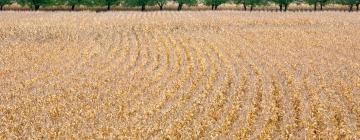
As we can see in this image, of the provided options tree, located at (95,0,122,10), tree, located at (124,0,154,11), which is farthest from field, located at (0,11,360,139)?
tree, located at (124,0,154,11)

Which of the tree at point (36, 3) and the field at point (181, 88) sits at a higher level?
the tree at point (36, 3)

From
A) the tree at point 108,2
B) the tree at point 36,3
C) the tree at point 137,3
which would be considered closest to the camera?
the tree at point 36,3

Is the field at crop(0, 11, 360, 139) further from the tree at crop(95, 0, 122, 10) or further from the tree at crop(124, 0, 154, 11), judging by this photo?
the tree at crop(124, 0, 154, 11)

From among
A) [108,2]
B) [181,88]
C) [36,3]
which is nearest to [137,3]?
[108,2]

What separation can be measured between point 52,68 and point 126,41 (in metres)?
10.7

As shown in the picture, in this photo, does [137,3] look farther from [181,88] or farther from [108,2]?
[181,88]

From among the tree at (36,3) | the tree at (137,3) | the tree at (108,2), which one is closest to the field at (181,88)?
the tree at (36,3)

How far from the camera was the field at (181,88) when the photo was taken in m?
12.7

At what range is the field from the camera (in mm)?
12664

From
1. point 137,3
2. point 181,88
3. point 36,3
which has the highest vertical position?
point 36,3

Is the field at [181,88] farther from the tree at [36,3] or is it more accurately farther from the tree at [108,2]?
the tree at [108,2]

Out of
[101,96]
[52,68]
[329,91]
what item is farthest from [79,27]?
[329,91]

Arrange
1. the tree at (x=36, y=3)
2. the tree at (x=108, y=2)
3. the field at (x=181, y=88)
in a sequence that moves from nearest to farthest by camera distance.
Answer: the field at (x=181, y=88) → the tree at (x=36, y=3) → the tree at (x=108, y=2)

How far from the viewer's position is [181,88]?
55.5 ft
